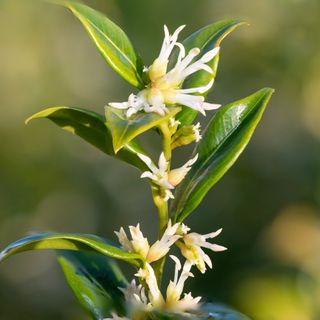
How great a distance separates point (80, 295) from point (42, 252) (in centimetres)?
248

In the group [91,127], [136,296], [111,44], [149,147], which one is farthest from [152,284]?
[149,147]

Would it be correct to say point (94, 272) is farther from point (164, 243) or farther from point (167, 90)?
point (167, 90)

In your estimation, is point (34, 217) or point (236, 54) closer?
point (34, 217)

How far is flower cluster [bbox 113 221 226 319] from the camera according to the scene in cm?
120

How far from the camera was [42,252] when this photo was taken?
3.78 m

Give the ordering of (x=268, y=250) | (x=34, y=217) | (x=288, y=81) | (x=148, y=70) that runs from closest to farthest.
Result: 1. (x=148, y=70)
2. (x=268, y=250)
3. (x=34, y=217)
4. (x=288, y=81)

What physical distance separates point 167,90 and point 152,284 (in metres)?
0.28

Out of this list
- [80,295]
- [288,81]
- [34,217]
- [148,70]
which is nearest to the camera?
[148,70]

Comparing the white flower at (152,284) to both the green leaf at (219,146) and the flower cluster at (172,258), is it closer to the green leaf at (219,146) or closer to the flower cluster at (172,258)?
the flower cluster at (172,258)

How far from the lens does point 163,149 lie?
1.24 m

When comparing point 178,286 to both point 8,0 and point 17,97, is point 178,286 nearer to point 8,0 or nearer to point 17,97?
point 17,97

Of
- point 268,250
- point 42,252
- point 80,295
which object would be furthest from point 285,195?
point 80,295

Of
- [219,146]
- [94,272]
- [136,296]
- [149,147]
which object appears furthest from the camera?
[149,147]

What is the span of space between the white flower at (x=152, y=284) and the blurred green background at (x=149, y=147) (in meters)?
2.08
